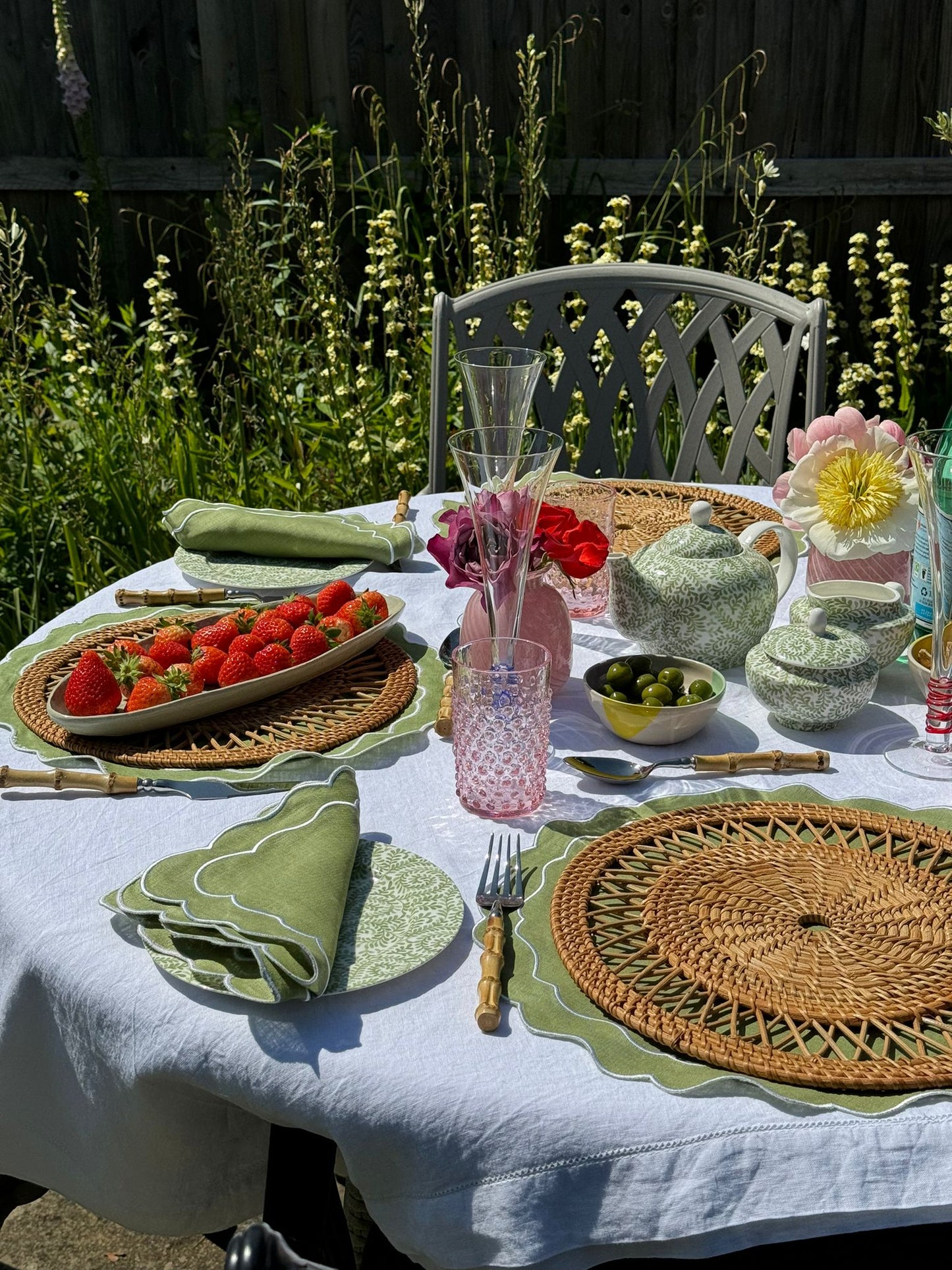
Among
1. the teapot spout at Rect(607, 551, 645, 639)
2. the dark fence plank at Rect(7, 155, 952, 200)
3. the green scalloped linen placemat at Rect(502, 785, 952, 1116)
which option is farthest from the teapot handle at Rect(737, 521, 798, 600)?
the dark fence plank at Rect(7, 155, 952, 200)

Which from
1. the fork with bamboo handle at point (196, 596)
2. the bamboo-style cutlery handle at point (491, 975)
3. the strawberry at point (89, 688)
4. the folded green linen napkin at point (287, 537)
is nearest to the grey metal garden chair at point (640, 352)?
the folded green linen napkin at point (287, 537)

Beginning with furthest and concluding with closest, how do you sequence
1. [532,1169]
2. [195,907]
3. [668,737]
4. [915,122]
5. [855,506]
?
[915,122], [855,506], [668,737], [195,907], [532,1169]

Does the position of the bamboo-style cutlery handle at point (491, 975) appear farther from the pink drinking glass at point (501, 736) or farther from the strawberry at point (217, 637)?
the strawberry at point (217, 637)

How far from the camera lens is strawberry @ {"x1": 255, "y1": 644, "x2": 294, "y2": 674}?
1342 mm

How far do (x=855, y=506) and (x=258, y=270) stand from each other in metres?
2.11

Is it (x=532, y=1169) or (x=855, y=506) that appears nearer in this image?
(x=532, y=1169)

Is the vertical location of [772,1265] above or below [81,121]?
below

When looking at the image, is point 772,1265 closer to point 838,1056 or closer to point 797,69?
point 838,1056

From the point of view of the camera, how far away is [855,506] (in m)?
1.45

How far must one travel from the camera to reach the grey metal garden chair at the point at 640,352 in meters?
2.43

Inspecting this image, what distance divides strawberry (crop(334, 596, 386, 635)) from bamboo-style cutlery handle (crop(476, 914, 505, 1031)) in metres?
0.54

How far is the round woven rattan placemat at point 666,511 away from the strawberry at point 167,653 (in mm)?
726

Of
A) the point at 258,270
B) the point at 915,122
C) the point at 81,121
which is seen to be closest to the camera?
the point at 258,270

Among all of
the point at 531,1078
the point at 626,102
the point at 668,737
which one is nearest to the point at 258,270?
the point at 626,102
